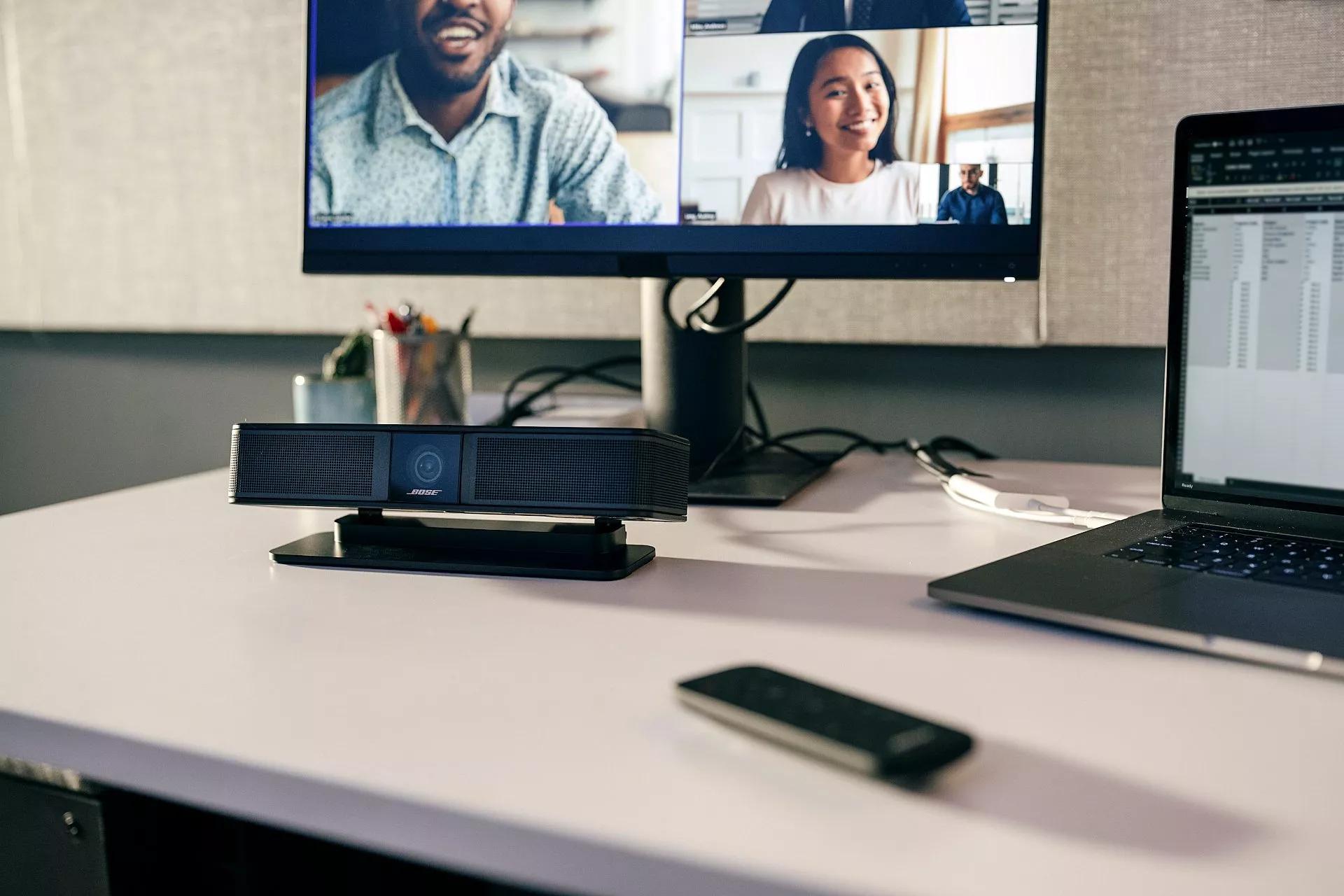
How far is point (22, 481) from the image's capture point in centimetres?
158

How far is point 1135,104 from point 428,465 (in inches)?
28.1

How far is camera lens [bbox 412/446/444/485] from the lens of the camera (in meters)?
0.61

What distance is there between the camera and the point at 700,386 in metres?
0.88

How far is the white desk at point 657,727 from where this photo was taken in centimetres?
31

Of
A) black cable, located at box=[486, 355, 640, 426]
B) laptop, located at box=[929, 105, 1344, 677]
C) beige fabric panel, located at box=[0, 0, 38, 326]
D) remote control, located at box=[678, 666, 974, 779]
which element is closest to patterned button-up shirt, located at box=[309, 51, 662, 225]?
black cable, located at box=[486, 355, 640, 426]

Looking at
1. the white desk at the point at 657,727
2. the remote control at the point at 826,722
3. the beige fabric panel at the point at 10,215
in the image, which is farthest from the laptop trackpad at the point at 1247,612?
the beige fabric panel at the point at 10,215

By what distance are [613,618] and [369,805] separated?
7.3 inches

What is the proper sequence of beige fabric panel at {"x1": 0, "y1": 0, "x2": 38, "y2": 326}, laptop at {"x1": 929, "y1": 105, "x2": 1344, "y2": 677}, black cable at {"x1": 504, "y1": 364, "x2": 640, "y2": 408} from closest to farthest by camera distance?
laptop at {"x1": 929, "y1": 105, "x2": 1344, "y2": 677} < black cable at {"x1": 504, "y1": 364, "x2": 640, "y2": 408} < beige fabric panel at {"x1": 0, "y1": 0, "x2": 38, "y2": 326}

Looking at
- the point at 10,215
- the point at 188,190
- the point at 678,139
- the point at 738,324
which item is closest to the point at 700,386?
the point at 738,324

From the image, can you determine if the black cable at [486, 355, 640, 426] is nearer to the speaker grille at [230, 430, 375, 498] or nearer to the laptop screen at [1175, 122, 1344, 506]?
the speaker grille at [230, 430, 375, 498]

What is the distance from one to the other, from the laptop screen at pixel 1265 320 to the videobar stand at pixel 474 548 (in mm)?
350

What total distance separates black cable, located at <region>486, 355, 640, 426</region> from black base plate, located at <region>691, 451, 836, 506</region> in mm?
222

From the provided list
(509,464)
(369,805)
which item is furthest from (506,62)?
(369,805)

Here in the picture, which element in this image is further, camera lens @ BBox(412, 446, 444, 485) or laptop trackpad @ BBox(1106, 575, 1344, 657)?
camera lens @ BBox(412, 446, 444, 485)
